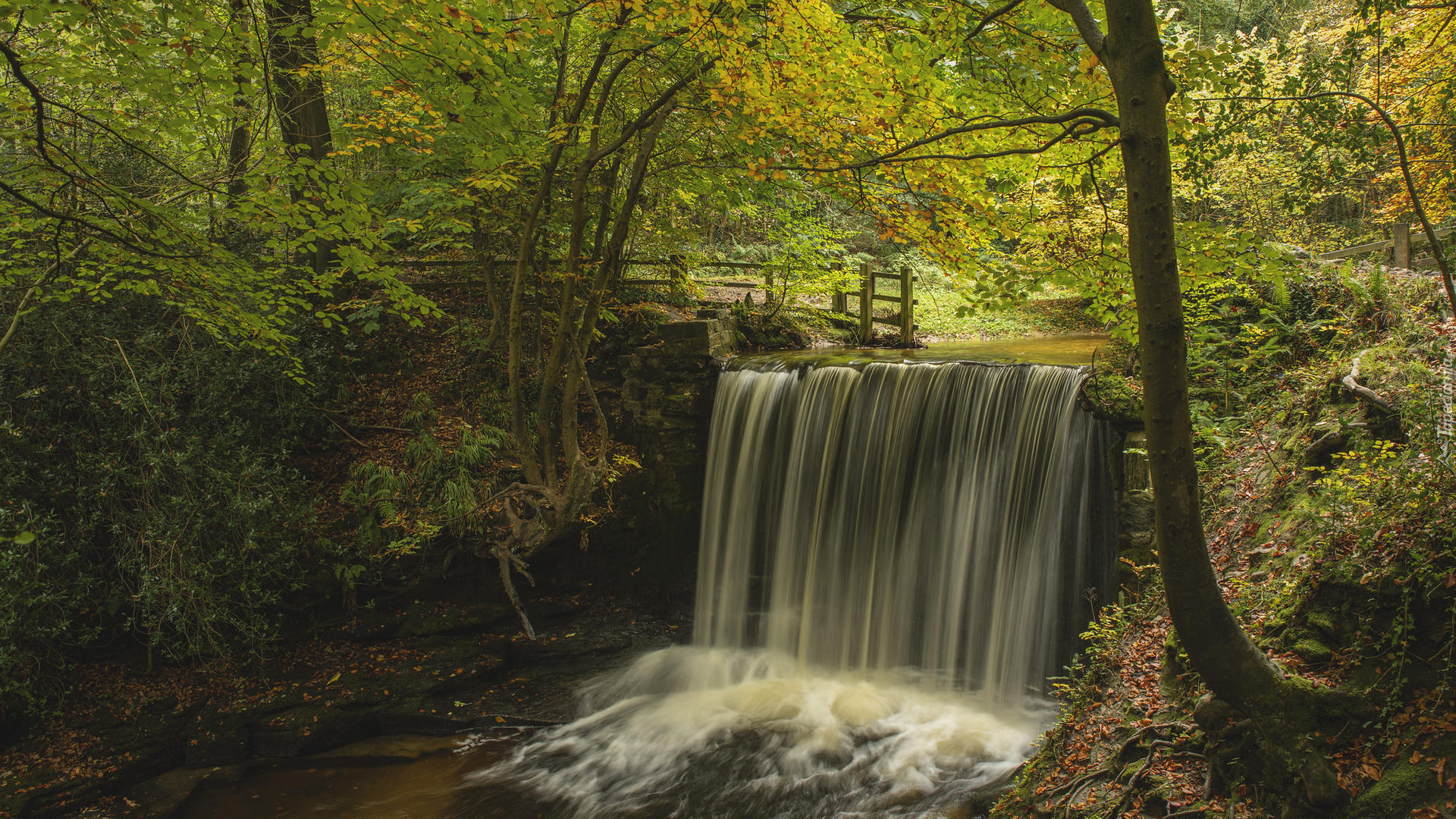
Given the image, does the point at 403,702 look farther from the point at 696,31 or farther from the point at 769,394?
the point at 696,31

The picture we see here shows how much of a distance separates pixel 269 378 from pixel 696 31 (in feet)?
21.2

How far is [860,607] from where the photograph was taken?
306 inches

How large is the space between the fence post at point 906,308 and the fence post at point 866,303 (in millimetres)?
491

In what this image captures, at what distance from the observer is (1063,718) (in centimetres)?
430

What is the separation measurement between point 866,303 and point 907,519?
531 cm

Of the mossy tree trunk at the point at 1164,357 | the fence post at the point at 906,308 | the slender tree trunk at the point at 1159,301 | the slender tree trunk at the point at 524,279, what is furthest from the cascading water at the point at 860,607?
the fence post at the point at 906,308

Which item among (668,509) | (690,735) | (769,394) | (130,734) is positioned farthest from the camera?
(668,509)

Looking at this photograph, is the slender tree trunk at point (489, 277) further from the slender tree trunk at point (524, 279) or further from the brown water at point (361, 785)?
the brown water at point (361, 785)

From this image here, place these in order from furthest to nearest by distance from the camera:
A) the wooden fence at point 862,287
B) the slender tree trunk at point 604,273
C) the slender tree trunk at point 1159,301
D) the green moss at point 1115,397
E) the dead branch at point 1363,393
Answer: the wooden fence at point 862,287
the slender tree trunk at point 604,273
the green moss at point 1115,397
the dead branch at point 1363,393
the slender tree trunk at point 1159,301

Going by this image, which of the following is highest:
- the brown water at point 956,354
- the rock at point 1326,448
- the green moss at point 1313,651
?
the brown water at point 956,354

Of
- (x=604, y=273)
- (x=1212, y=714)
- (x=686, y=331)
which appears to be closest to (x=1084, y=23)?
(x=1212, y=714)

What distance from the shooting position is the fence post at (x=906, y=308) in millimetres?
11609

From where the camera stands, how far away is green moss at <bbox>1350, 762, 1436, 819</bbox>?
8.01 ft

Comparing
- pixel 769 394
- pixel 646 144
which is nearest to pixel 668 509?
pixel 769 394
